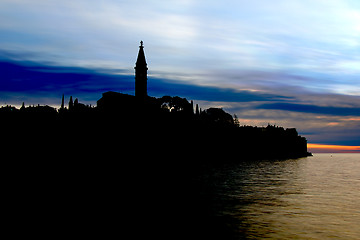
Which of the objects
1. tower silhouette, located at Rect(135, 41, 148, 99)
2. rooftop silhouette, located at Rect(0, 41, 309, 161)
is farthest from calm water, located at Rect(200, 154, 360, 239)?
tower silhouette, located at Rect(135, 41, 148, 99)

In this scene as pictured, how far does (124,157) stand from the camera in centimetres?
7200

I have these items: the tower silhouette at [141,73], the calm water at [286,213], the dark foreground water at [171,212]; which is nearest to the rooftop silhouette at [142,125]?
the tower silhouette at [141,73]

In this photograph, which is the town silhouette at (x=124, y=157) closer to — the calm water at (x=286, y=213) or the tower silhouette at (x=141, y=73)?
the tower silhouette at (x=141, y=73)

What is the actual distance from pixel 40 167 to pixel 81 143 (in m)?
14.3

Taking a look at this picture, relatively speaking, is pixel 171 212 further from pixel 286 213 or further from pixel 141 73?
pixel 141 73

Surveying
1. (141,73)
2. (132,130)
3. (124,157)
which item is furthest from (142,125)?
(124,157)

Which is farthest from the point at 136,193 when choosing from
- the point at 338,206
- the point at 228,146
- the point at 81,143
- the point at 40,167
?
the point at 228,146

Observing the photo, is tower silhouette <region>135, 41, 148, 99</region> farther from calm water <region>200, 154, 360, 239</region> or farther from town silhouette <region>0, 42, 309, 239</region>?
calm water <region>200, 154, 360, 239</region>

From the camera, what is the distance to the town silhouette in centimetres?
2130

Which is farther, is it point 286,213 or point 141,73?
point 141,73

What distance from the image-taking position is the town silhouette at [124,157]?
2130cm

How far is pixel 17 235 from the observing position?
1590 cm

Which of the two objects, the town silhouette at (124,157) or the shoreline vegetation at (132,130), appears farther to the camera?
the shoreline vegetation at (132,130)

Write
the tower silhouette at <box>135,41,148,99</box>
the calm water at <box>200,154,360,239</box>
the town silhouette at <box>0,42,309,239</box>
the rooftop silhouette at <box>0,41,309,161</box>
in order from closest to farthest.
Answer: the calm water at <box>200,154,360,239</box>, the town silhouette at <box>0,42,309,239</box>, the rooftop silhouette at <box>0,41,309,161</box>, the tower silhouette at <box>135,41,148,99</box>
